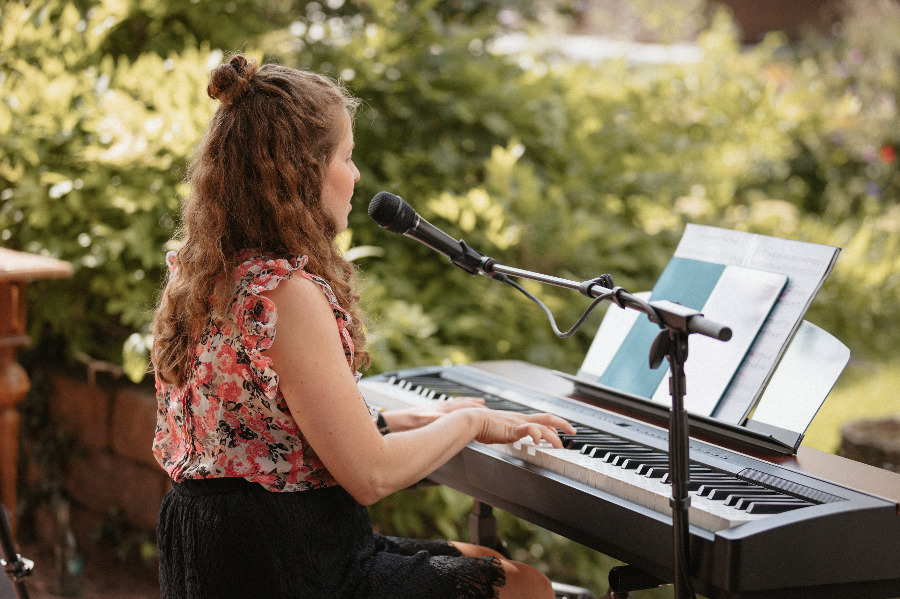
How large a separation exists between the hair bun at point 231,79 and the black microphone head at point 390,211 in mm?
341

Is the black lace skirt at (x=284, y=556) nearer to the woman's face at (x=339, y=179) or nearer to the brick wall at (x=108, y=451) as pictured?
the woman's face at (x=339, y=179)

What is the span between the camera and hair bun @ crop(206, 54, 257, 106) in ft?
5.69

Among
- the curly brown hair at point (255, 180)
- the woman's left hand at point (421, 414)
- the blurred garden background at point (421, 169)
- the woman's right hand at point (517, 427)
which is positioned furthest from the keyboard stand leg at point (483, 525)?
the curly brown hair at point (255, 180)

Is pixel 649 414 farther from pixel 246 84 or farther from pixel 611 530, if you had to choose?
pixel 246 84

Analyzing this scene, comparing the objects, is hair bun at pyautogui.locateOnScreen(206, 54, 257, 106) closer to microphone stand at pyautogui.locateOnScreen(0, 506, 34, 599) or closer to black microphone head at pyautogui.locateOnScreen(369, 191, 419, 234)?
black microphone head at pyautogui.locateOnScreen(369, 191, 419, 234)

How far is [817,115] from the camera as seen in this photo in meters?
6.19

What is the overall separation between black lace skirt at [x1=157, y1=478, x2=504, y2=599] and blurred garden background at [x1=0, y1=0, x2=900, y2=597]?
1325 mm

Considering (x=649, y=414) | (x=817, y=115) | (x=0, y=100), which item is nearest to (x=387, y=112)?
(x=0, y=100)

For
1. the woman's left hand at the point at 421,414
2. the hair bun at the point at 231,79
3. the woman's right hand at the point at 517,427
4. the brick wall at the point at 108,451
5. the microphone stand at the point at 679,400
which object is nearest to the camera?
the microphone stand at the point at 679,400

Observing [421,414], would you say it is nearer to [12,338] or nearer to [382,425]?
[382,425]

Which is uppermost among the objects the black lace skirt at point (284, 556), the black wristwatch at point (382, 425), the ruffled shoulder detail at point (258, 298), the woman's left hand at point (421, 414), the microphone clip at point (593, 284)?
the microphone clip at point (593, 284)

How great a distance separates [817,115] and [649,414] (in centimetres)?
474

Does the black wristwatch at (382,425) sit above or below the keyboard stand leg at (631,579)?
above

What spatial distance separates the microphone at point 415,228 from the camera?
1.87 metres
